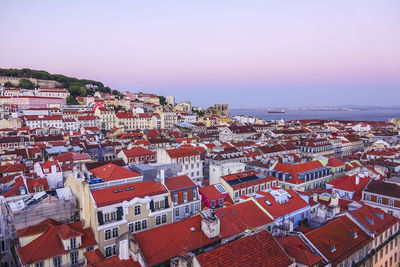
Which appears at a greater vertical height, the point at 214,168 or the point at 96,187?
the point at 96,187

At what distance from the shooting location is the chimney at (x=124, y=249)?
1578 centimetres

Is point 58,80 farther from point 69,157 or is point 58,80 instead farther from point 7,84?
point 69,157

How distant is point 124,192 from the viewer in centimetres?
2283

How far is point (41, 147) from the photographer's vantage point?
58.2 metres

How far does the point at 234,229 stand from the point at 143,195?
7810 mm

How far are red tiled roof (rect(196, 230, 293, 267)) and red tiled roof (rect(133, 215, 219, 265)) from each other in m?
4.38

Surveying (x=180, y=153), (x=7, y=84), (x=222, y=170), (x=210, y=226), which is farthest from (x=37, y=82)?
(x=210, y=226)

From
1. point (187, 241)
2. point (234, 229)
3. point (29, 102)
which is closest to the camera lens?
point (187, 241)

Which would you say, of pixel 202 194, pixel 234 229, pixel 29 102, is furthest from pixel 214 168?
pixel 29 102

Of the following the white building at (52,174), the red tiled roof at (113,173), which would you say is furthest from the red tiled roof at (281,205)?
the white building at (52,174)

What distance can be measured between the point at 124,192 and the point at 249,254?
1266 centimetres

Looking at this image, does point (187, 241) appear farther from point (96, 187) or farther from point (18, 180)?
point (18, 180)

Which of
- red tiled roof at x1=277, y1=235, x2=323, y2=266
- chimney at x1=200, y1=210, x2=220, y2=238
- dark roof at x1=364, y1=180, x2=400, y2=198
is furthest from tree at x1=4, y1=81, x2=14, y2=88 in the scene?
red tiled roof at x1=277, y1=235, x2=323, y2=266

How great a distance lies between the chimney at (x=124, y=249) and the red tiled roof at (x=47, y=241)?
608 cm
